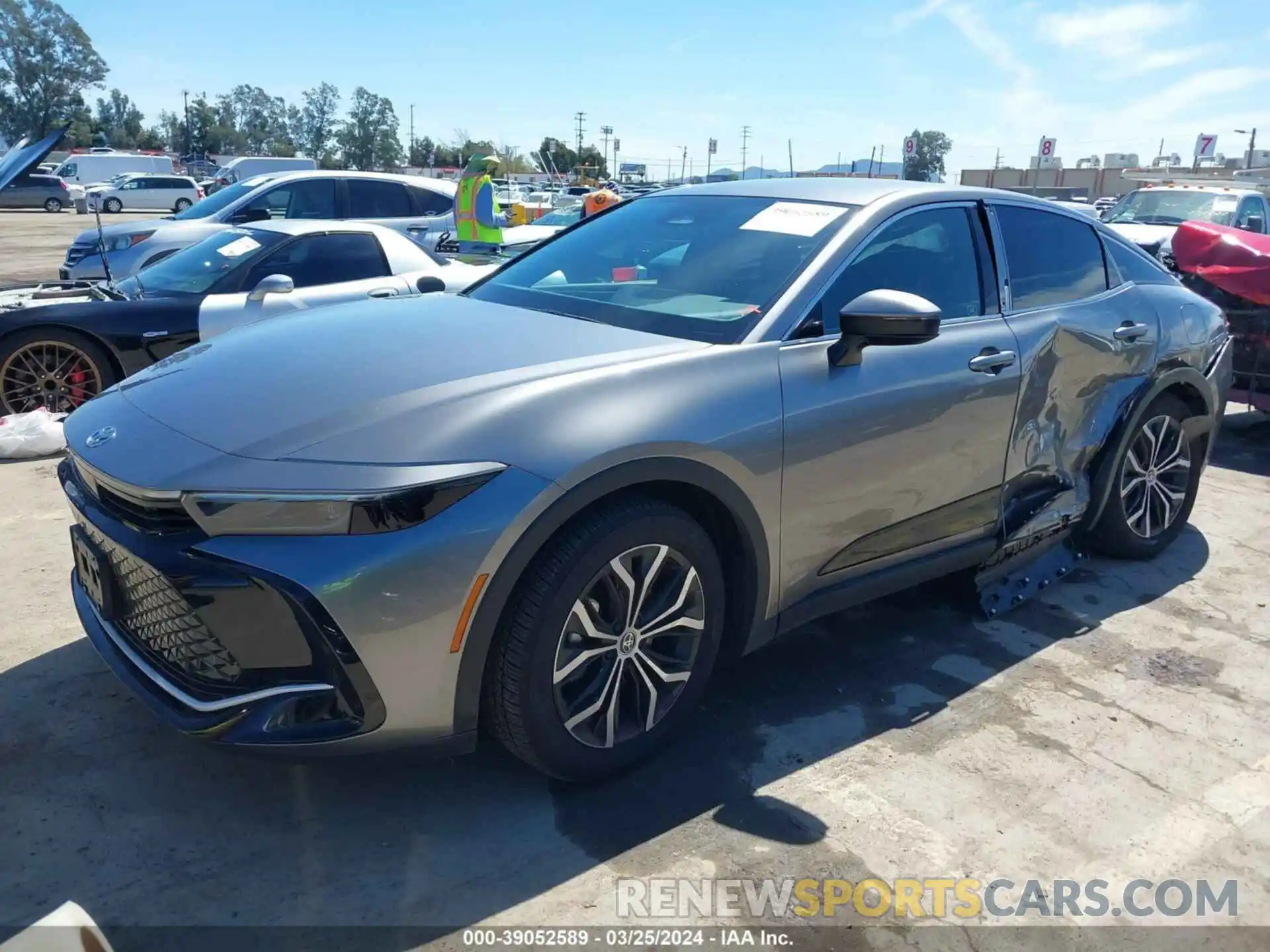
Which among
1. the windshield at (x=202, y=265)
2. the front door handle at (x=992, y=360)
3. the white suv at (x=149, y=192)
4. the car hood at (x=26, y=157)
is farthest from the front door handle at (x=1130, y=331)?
the white suv at (x=149, y=192)

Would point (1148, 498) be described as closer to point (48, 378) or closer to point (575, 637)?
point (575, 637)

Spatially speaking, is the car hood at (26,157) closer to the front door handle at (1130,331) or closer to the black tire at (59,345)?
the black tire at (59,345)

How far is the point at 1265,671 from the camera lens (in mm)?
3654

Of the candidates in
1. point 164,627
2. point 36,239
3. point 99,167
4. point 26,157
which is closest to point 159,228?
point 26,157

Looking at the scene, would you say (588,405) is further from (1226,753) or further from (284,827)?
(1226,753)

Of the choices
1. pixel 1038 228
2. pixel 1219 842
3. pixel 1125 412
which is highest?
pixel 1038 228

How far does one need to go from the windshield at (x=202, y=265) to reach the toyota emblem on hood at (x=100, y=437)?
3.97 m

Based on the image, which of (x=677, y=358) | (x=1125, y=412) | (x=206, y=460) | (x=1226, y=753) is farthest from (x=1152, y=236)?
(x=206, y=460)

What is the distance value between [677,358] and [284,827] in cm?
166

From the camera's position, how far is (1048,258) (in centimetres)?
394

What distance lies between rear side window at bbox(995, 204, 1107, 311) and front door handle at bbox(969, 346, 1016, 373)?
1.00 feet

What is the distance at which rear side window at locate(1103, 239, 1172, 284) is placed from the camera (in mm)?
4312

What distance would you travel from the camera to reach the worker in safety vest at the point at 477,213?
34.6 ft

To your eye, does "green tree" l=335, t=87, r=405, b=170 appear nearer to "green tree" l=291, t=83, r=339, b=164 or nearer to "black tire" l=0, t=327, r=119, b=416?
"green tree" l=291, t=83, r=339, b=164
